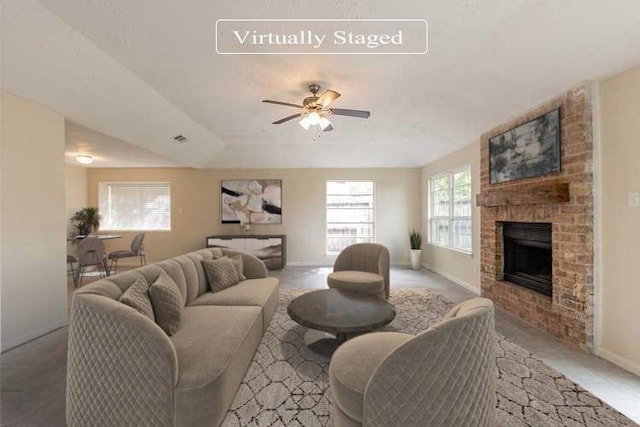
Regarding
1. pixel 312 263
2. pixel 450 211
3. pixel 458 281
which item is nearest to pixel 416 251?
Result: pixel 450 211

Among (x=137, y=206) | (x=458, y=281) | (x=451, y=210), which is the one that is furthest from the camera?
(x=137, y=206)

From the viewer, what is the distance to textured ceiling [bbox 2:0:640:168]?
2.02 m

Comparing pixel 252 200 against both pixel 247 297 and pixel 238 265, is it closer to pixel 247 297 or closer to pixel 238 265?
pixel 238 265

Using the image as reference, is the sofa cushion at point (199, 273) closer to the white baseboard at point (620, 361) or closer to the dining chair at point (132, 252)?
the dining chair at point (132, 252)

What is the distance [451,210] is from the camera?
5230mm

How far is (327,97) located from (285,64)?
525mm

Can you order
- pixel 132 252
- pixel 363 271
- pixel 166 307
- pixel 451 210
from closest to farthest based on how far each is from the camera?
pixel 166 307, pixel 363 271, pixel 451 210, pixel 132 252

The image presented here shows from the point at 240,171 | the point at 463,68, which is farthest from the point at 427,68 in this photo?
the point at 240,171

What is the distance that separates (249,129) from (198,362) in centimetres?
372

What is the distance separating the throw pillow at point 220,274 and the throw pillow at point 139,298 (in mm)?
982

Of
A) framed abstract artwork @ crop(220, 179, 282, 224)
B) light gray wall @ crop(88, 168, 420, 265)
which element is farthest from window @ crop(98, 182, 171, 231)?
framed abstract artwork @ crop(220, 179, 282, 224)

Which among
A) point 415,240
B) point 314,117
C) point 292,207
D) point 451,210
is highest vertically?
point 314,117

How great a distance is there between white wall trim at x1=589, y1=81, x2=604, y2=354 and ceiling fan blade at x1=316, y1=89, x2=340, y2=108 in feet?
7.42

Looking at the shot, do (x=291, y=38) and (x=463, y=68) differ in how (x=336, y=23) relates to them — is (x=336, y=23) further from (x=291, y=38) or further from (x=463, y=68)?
(x=463, y=68)
